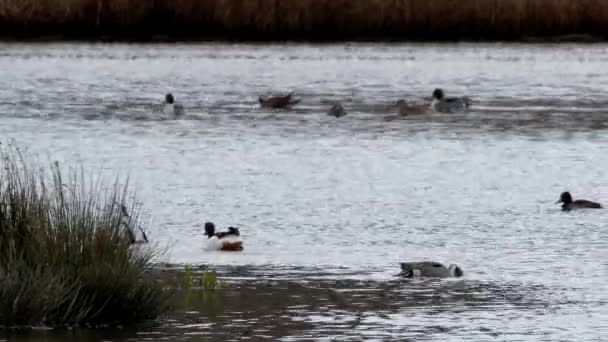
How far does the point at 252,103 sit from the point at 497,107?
3.86 metres

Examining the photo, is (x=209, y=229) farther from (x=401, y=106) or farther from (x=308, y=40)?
(x=308, y=40)

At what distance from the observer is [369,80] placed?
3222 cm

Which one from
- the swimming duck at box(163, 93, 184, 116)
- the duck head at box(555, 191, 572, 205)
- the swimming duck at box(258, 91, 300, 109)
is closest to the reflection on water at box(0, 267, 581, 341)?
the duck head at box(555, 191, 572, 205)

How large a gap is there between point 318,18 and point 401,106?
38.6ft

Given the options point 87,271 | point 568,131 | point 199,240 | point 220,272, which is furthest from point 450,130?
point 87,271

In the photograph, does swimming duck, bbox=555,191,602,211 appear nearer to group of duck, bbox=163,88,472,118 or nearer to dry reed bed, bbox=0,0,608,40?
group of duck, bbox=163,88,472,118

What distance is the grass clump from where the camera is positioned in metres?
8.56

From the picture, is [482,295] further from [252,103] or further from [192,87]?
[192,87]

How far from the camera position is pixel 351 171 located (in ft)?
59.7

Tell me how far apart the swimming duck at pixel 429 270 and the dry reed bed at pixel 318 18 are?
85.2 ft

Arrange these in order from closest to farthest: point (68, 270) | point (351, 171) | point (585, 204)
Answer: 1. point (68, 270)
2. point (585, 204)
3. point (351, 171)

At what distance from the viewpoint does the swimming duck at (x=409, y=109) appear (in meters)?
25.4

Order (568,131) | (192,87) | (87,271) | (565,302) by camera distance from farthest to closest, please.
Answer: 1. (192,87)
2. (568,131)
3. (565,302)
4. (87,271)

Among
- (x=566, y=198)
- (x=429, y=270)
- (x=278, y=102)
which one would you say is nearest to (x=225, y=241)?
(x=429, y=270)
